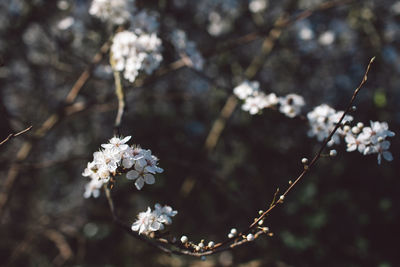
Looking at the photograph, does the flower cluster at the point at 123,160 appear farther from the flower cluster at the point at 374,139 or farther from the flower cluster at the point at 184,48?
the flower cluster at the point at 184,48

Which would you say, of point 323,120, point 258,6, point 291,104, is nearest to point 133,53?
point 291,104

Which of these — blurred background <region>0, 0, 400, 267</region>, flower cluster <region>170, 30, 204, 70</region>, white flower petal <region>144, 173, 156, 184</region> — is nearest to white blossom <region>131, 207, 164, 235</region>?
white flower petal <region>144, 173, 156, 184</region>

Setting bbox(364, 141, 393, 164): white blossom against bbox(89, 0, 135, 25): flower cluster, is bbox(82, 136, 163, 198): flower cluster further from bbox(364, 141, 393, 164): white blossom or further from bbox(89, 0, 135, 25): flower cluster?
bbox(89, 0, 135, 25): flower cluster

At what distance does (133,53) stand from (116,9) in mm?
446

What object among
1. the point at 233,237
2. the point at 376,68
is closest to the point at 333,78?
the point at 376,68

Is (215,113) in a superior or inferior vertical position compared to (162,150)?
superior

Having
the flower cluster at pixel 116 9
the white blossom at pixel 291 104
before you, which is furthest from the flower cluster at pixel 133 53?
the white blossom at pixel 291 104

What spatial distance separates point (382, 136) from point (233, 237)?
0.74 m

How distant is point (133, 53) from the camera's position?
180cm

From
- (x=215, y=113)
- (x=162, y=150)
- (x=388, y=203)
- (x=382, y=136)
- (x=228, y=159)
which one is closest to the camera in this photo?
(x=382, y=136)

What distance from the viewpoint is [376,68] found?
12.4 feet

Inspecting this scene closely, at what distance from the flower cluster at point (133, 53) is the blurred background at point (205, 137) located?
1.62ft

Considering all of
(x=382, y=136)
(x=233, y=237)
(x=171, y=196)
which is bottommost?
(x=233, y=237)

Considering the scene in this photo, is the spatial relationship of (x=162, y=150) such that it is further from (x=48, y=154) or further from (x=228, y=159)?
(x=48, y=154)
